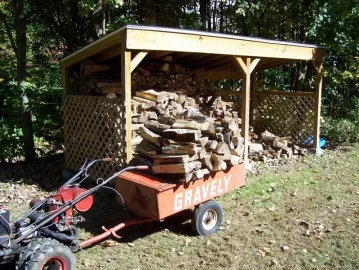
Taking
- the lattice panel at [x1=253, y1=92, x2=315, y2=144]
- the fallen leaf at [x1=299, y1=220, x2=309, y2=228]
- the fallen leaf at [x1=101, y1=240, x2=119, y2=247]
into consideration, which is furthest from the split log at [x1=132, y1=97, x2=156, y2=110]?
the lattice panel at [x1=253, y1=92, x2=315, y2=144]

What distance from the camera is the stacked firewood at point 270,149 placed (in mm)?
8492

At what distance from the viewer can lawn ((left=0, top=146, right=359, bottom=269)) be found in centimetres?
398

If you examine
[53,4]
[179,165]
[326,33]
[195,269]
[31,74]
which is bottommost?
[195,269]

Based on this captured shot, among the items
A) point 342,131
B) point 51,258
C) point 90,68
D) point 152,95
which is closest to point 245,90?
point 152,95

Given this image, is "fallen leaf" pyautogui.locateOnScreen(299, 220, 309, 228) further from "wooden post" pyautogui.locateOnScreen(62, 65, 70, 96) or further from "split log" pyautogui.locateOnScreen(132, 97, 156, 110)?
"wooden post" pyautogui.locateOnScreen(62, 65, 70, 96)

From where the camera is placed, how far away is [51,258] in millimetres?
3219

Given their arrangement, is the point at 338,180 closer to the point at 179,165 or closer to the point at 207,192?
the point at 207,192

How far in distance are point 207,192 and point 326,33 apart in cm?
717

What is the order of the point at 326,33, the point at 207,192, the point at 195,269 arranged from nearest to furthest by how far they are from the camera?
1. the point at 195,269
2. the point at 207,192
3. the point at 326,33

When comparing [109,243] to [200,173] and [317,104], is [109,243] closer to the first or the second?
[200,173]

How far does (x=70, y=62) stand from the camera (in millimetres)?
6992

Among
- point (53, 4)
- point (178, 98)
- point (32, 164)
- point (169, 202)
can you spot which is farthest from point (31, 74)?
point (169, 202)

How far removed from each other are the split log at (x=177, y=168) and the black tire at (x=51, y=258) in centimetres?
146

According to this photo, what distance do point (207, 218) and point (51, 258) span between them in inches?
82.3
